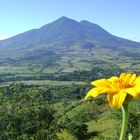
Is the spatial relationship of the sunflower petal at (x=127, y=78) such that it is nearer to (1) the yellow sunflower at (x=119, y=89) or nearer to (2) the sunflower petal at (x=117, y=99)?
(1) the yellow sunflower at (x=119, y=89)

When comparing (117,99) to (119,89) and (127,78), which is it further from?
(127,78)

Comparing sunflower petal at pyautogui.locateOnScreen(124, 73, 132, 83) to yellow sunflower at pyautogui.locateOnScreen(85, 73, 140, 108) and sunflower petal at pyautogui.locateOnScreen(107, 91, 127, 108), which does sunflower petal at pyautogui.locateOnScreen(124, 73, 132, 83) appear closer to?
yellow sunflower at pyautogui.locateOnScreen(85, 73, 140, 108)

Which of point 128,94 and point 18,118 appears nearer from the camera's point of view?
point 128,94

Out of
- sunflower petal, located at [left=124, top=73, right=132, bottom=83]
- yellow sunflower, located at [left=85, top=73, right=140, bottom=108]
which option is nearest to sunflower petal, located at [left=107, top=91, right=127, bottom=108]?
yellow sunflower, located at [left=85, top=73, right=140, bottom=108]

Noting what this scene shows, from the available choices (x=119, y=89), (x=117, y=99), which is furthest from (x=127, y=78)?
(x=117, y=99)

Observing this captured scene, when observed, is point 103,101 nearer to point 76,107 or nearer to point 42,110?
point 76,107

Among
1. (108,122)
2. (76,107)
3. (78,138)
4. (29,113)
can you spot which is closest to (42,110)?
(29,113)

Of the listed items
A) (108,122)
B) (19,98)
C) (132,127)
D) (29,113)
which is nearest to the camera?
(132,127)

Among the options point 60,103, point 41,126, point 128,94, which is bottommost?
point 60,103
